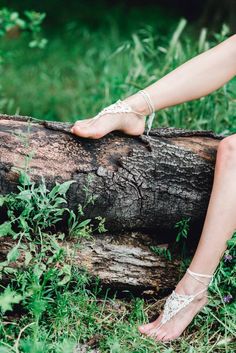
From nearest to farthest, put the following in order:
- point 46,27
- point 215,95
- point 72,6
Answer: point 215,95, point 46,27, point 72,6

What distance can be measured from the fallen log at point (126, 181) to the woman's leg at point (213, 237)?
0.56ft

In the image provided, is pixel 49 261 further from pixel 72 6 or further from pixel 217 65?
pixel 72 6

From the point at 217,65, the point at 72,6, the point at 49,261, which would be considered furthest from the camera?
the point at 72,6

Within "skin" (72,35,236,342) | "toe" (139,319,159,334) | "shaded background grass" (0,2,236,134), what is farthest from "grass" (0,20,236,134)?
"toe" (139,319,159,334)

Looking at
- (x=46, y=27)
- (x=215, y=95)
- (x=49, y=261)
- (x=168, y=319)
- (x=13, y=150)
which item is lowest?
(x=168, y=319)

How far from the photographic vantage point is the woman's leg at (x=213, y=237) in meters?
2.53

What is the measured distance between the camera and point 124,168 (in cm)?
261

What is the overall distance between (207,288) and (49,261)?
2.06 ft

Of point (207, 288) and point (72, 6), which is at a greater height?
point (72, 6)

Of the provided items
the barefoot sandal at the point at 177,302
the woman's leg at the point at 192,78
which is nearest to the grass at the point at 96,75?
the woman's leg at the point at 192,78

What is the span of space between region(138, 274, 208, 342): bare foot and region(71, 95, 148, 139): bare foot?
0.63 metres

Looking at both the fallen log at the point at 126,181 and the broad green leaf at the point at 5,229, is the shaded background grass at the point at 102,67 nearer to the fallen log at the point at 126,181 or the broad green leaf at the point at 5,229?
the fallen log at the point at 126,181

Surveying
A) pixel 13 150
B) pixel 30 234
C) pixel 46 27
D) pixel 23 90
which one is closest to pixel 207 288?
pixel 30 234

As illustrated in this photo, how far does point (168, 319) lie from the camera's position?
2.59 m
